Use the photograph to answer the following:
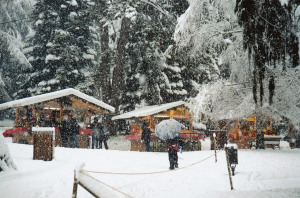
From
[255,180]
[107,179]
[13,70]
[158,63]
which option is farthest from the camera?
[13,70]

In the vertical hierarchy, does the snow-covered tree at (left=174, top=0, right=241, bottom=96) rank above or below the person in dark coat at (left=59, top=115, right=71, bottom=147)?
above

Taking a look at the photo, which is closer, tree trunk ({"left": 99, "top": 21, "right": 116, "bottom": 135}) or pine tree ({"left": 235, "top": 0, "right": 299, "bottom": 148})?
pine tree ({"left": 235, "top": 0, "right": 299, "bottom": 148})

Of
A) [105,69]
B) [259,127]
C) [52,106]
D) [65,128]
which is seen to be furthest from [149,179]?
[105,69]

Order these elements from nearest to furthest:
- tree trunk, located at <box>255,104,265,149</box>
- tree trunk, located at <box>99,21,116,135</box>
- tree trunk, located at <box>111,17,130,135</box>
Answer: tree trunk, located at <box>255,104,265,149</box> < tree trunk, located at <box>99,21,116,135</box> < tree trunk, located at <box>111,17,130,135</box>

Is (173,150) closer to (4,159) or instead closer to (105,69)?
(4,159)

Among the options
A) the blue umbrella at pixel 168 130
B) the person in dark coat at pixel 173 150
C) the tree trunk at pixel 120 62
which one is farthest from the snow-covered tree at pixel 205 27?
the tree trunk at pixel 120 62

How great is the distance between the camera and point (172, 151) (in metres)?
9.52

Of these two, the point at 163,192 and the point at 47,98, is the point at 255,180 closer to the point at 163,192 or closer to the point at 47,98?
the point at 163,192

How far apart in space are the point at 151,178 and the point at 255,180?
3.21 meters

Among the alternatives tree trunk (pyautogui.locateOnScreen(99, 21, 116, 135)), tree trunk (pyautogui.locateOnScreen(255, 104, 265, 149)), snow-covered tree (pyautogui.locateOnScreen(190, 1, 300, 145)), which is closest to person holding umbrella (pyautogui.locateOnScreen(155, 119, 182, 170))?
snow-covered tree (pyautogui.locateOnScreen(190, 1, 300, 145))

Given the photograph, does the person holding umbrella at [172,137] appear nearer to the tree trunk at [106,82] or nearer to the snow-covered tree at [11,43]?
the snow-covered tree at [11,43]

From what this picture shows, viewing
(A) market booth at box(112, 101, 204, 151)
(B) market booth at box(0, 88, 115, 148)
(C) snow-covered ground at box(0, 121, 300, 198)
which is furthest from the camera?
(A) market booth at box(112, 101, 204, 151)

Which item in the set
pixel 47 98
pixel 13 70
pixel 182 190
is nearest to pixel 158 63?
pixel 47 98

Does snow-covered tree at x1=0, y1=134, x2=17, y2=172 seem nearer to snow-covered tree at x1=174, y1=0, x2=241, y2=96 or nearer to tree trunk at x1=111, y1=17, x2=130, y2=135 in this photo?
snow-covered tree at x1=174, y1=0, x2=241, y2=96
